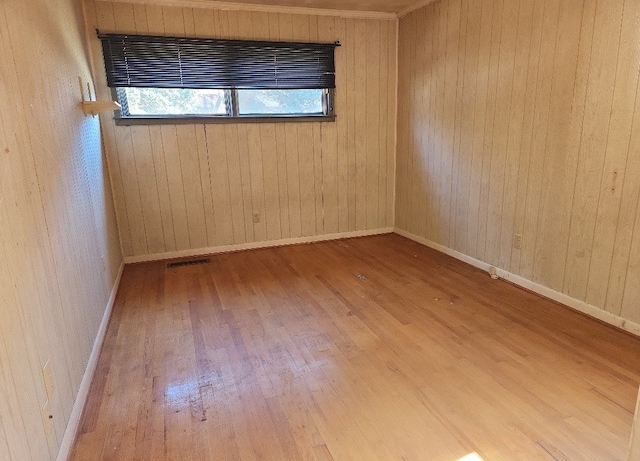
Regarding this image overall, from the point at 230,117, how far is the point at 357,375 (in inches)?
114

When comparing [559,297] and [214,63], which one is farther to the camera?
[214,63]

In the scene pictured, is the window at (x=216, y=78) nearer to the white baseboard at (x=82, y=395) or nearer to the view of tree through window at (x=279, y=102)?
the view of tree through window at (x=279, y=102)

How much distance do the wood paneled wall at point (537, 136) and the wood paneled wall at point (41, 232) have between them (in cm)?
301

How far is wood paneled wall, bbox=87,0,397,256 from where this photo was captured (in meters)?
3.72

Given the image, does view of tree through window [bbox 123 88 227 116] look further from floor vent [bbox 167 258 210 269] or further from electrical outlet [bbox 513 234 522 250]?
electrical outlet [bbox 513 234 522 250]

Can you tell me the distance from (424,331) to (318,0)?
314 centimetres

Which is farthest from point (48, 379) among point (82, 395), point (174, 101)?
point (174, 101)

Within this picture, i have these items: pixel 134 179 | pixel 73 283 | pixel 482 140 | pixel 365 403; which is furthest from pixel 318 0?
pixel 365 403

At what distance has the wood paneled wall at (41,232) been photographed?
Answer: 1252mm

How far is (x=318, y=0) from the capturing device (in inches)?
147

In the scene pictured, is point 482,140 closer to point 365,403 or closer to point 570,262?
point 570,262

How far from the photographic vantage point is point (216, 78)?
12.5 feet

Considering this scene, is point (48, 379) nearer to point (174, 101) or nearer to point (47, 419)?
point (47, 419)

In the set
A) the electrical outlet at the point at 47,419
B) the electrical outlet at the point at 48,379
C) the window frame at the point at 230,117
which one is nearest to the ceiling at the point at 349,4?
the window frame at the point at 230,117
